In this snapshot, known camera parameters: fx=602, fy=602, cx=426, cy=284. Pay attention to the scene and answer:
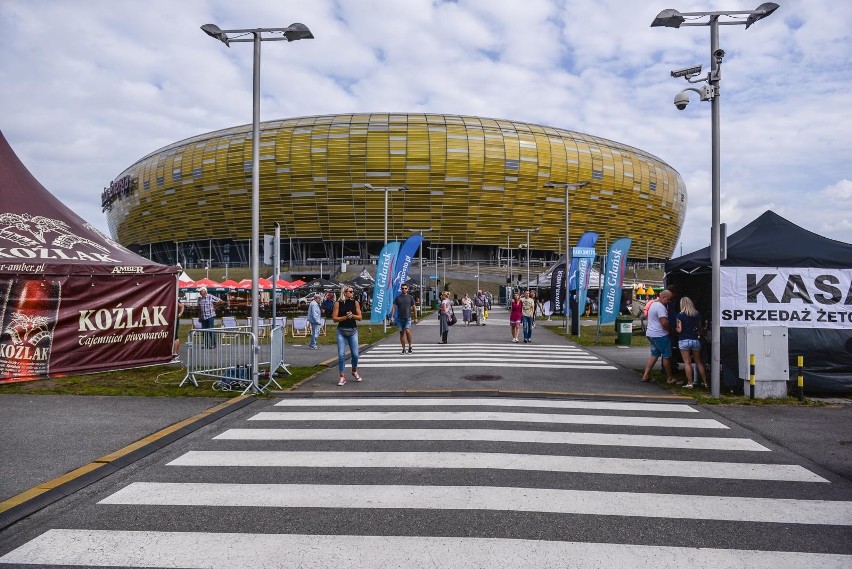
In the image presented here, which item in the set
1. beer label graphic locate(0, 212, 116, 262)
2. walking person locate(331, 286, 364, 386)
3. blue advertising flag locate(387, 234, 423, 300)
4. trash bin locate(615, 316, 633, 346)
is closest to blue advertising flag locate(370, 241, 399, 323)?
blue advertising flag locate(387, 234, 423, 300)

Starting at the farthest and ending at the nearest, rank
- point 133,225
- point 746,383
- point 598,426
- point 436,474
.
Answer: point 133,225 → point 746,383 → point 598,426 → point 436,474

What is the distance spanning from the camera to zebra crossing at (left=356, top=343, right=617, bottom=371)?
13.8 meters

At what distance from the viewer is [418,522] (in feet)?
14.1

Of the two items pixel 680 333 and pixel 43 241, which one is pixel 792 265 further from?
pixel 43 241

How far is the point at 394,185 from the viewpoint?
70562 mm

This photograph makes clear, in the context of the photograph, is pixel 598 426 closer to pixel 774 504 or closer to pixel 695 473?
pixel 695 473

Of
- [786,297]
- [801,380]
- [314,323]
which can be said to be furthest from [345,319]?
[314,323]

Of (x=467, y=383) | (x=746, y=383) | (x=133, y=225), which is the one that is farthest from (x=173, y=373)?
(x=133, y=225)

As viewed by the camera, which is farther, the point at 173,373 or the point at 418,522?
the point at 173,373

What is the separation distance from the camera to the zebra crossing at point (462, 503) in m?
3.79

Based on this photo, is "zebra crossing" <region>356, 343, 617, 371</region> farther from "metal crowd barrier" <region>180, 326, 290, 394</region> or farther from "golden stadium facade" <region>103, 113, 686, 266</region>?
"golden stadium facade" <region>103, 113, 686, 266</region>

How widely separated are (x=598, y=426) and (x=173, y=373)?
878 centimetres

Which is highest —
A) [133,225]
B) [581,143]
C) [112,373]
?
[581,143]

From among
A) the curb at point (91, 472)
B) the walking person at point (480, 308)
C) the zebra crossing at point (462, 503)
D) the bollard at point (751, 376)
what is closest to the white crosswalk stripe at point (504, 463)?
the zebra crossing at point (462, 503)
